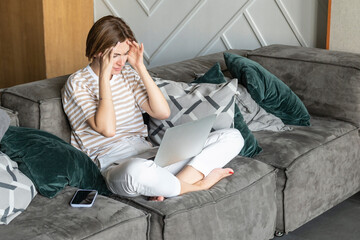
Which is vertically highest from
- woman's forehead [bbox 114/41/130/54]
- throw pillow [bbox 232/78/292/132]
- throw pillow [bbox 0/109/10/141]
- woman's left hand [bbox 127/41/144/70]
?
woman's forehead [bbox 114/41/130/54]

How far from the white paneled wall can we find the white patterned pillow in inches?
88.6

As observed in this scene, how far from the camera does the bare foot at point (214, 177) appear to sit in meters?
2.30

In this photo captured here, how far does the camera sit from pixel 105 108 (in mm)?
2354

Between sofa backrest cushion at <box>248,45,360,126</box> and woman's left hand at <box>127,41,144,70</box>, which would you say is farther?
sofa backrest cushion at <box>248,45,360,126</box>

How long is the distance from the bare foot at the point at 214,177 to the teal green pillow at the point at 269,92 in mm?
647

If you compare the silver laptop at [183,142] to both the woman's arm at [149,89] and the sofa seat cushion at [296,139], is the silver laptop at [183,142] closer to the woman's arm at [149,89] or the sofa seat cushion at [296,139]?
the woman's arm at [149,89]

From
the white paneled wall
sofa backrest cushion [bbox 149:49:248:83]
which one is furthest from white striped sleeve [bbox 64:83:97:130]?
the white paneled wall

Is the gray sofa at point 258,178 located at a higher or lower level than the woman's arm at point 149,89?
lower

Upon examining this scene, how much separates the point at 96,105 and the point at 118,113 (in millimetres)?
130

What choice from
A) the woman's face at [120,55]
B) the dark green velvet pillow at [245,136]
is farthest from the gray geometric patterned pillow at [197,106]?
the woman's face at [120,55]

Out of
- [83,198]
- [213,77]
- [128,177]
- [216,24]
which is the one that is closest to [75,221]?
[83,198]

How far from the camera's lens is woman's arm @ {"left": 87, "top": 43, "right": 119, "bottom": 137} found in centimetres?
236

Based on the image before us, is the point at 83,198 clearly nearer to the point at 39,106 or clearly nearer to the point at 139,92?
the point at 39,106

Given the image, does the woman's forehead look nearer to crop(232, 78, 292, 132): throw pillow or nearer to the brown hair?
the brown hair
